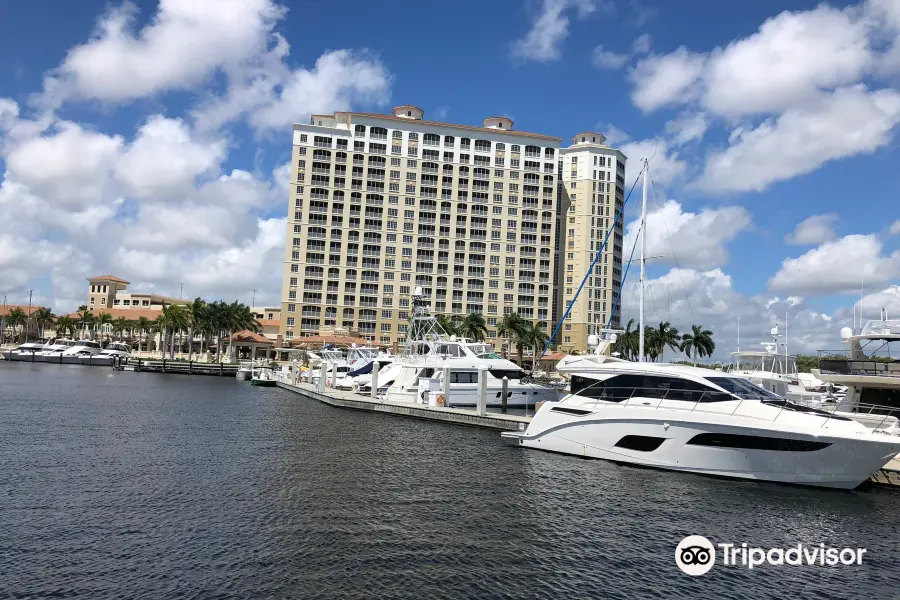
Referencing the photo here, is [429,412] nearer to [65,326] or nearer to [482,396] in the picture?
[482,396]

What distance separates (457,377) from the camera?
50.5m

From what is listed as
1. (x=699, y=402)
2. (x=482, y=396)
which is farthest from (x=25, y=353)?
(x=699, y=402)

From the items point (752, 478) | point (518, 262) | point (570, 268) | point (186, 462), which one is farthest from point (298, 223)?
point (752, 478)

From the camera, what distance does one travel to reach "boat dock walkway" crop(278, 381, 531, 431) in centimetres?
3909

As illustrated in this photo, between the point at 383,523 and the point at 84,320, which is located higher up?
the point at 84,320

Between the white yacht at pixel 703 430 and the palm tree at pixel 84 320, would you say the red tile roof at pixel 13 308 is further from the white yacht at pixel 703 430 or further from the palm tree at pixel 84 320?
the white yacht at pixel 703 430

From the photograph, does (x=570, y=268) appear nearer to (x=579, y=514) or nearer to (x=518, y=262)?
(x=518, y=262)

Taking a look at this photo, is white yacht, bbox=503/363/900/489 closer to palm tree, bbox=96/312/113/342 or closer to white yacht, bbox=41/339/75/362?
white yacht, bbox=41/339/75/362

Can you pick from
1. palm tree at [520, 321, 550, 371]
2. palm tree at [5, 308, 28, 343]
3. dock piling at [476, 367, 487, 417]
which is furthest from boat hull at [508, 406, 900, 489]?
palm tree at [5, 308, 28, 343]

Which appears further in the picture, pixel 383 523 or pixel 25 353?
pixel 25 353

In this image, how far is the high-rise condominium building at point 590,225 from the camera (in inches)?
5492

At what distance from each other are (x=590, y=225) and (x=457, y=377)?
323 feet

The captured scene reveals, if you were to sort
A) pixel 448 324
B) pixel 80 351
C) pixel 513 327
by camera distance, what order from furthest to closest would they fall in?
pixel 80 351 < pixel 448 324 < pixel 513 327

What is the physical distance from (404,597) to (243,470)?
13926 millimetres
